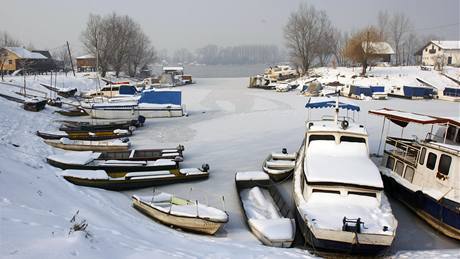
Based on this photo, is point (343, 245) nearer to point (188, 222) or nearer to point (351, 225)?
point (351, 225)

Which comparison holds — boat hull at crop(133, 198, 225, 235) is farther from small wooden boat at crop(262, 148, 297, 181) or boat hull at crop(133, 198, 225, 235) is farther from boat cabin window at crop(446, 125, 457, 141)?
boat cabin window at crop(446, 125, 457, 141)

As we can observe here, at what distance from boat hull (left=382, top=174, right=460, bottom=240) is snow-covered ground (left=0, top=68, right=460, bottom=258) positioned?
28 cm

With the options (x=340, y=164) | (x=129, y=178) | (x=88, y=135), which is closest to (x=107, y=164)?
(x=129, y=178)

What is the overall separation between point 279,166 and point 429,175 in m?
5.96

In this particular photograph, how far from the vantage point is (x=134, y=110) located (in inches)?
1258

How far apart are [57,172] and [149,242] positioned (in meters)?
7.99

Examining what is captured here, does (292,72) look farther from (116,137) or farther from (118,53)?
(116,137)

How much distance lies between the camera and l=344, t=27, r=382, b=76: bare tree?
64.1 m

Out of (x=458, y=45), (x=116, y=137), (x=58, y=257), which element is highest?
(x=458, y=45)

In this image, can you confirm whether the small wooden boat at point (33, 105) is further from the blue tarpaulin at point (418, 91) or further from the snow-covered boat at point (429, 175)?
the blue tarpaulin at point (418, 91)

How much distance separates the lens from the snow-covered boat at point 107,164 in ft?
51.2

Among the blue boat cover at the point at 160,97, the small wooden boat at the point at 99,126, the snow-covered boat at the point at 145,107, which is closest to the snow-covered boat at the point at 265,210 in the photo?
the small wooden boat at the point at 99,126

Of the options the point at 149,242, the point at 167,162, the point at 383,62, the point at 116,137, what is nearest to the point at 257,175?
the point at 167,162

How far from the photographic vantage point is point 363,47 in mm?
65438
